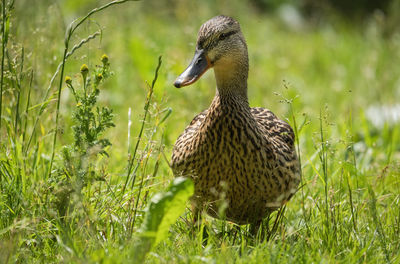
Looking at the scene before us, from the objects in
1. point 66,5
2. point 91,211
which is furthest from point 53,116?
point 66,5

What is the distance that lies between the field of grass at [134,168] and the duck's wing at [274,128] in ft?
0.30

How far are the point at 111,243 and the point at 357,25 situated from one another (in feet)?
24.4

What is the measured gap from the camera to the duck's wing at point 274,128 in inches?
132

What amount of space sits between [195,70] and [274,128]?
30.3 inches

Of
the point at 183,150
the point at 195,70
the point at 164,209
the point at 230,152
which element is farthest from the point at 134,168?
the point at 164,209

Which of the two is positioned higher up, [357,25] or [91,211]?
[357,25]

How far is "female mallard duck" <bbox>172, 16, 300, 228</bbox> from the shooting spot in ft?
9.80

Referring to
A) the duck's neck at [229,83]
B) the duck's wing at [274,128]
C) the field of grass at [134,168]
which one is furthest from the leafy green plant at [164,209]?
the duck's wing at [274,128]

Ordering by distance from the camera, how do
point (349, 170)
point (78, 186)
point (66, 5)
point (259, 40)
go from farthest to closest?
point (259, 40) → point (66, 5) → point (349, 170) → point (78, 186)

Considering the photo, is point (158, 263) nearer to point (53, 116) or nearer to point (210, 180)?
point (210, 180)

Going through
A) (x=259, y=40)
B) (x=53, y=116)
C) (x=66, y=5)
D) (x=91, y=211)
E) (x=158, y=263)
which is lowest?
(x=158, y=263)

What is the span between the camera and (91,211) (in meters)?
2.57

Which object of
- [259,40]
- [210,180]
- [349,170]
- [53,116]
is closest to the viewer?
[210,180]

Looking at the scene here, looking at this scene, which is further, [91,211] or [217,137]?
[217,137]
